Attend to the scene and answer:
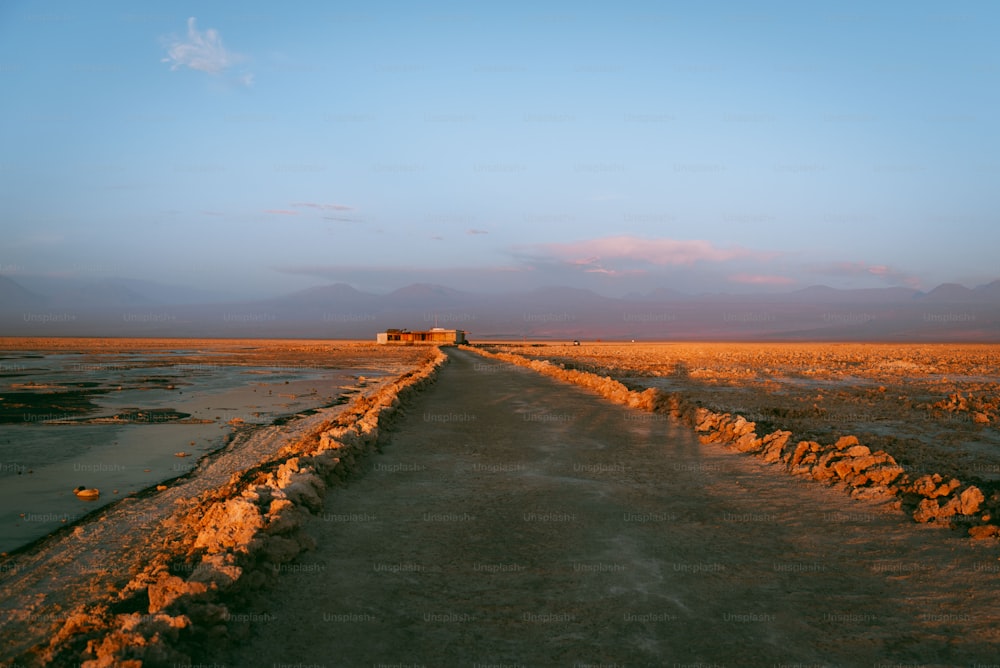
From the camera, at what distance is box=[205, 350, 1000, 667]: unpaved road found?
13.4ft

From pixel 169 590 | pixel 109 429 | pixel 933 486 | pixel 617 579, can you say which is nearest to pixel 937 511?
pixel 933 486

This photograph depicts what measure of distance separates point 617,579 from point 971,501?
176 inches

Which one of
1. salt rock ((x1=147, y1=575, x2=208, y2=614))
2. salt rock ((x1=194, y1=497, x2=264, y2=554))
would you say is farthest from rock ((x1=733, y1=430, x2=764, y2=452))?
salt rock ((x1=147, y1=575, x2=208, y2=614))

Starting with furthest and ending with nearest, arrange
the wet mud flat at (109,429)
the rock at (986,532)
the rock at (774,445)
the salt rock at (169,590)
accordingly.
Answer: the rock at (774,445)
the wet mud flat at (109,429)
the rock at (986,532)
the salt rock at (169,590)

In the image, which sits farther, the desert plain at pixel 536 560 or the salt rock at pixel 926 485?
the salt rock at pixel 926 485

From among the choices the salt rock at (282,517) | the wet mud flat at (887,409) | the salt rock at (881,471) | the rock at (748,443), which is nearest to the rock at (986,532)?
the salt rock at (881,471)

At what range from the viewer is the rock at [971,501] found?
263 inches

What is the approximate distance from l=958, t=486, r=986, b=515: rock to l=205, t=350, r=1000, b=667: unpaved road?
Result: 0.53 metres

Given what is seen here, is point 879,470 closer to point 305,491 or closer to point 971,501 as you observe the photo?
point 971,501

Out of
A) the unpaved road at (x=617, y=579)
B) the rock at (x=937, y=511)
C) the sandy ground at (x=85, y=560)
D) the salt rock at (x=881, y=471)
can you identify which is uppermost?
the salt rock at (x=881, y=471)

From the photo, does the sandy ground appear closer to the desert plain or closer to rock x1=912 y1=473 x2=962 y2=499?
the desert plain

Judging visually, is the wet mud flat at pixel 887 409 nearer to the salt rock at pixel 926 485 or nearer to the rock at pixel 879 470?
the rock at pixel 879 470

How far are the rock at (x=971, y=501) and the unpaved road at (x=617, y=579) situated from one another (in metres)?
0.53

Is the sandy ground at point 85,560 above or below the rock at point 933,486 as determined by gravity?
below
